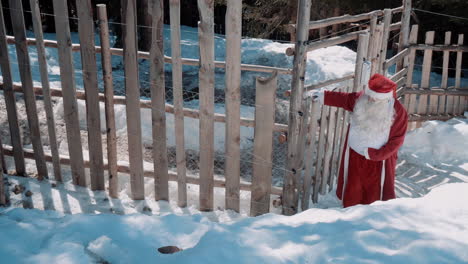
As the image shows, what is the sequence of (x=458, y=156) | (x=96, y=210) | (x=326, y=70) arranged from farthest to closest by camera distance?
(x=326, y=70), (x=458, y=156), (x=96, y=210)

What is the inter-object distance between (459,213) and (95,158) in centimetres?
309

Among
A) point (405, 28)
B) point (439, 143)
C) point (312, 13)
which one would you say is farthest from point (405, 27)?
point (312, 13)

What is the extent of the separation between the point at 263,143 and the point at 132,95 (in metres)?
1.20

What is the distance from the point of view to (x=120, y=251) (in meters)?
2.44

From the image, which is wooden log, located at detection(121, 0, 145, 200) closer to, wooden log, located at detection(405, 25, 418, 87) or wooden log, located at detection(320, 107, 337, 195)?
wooden log, located at detection(320, 107, 337, 195)

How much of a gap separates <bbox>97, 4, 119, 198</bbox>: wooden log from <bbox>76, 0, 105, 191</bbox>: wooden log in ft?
0.29

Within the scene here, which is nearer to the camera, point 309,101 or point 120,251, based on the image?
point 120,251

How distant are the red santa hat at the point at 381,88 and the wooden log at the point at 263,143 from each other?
781 millimetres

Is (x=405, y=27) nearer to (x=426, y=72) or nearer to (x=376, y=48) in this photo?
(x=426, y=72)

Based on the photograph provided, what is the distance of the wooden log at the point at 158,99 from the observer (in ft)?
12.1

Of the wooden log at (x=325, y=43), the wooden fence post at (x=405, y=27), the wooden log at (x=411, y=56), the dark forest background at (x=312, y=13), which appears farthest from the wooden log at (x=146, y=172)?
the dark forest background at (x=312, y=13)

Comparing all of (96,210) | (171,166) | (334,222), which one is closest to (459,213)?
(334,222)

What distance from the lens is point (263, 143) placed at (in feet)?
12.6

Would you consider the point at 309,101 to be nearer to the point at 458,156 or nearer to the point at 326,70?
the point at 458,156
